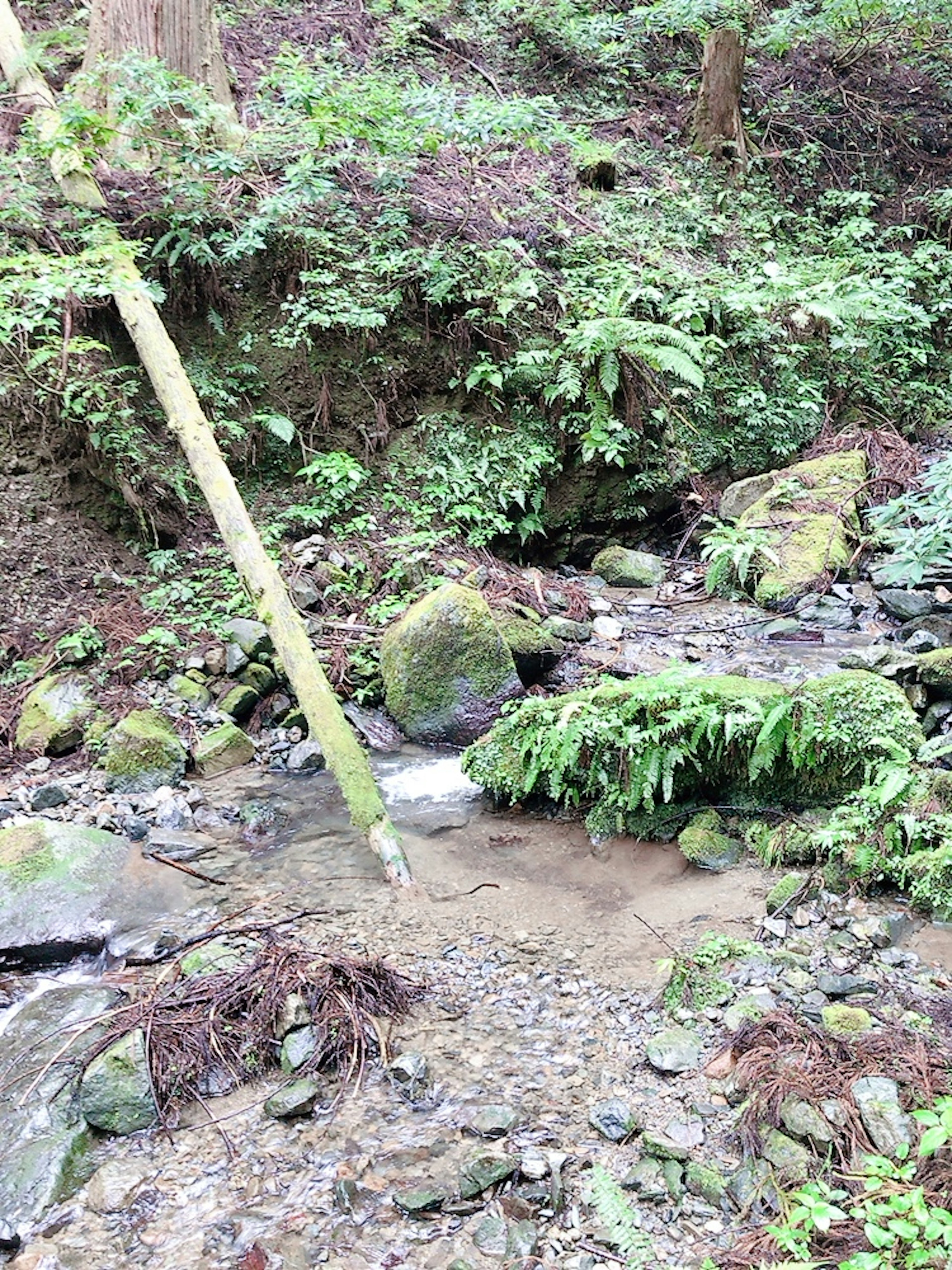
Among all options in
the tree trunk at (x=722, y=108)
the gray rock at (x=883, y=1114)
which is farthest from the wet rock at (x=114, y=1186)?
the tree trunk at (x=722, y=108)

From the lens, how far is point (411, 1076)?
3.30 meters

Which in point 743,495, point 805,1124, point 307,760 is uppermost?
point 743,495

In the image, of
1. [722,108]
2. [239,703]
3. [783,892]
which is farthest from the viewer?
[722,108]

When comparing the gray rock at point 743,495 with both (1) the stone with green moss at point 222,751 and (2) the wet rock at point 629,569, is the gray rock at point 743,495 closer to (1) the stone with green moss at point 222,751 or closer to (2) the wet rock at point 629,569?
(2) the wet rock at point 629,569

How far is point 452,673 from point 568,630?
1471 mm

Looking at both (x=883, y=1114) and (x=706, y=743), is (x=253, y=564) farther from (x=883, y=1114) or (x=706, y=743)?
(x=883, y=1114)

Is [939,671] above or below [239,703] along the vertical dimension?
above

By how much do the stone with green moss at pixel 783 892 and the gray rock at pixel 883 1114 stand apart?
1303mm

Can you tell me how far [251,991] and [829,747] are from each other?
10.7ft

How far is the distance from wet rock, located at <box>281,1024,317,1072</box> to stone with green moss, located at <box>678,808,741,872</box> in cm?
225

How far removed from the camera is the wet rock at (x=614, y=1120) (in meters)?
2.91

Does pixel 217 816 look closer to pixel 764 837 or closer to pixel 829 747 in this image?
pixel 764 837

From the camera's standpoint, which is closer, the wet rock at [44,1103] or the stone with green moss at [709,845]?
the wet rock at [44,1103]

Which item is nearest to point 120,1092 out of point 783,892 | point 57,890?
point 57,890
